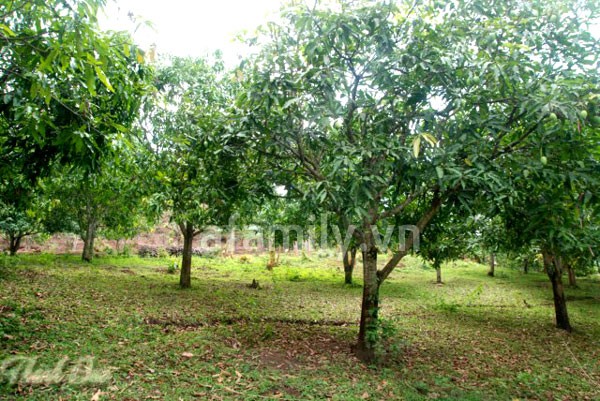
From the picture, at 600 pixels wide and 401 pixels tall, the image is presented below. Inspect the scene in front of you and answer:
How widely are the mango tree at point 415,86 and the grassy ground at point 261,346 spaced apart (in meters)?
1.00

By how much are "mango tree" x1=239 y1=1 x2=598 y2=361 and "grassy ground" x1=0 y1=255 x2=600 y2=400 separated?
1004 millimetres

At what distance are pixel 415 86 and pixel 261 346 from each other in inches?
156

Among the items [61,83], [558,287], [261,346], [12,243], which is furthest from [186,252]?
[12,243]

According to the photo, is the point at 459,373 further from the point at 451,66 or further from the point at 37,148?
the point at 37,148

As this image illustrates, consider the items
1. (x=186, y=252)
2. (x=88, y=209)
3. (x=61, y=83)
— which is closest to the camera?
(x=61, y=83)

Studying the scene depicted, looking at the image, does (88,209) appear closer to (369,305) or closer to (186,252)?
(186,252)

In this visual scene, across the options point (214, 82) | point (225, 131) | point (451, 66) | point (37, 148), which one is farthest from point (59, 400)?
point (214, 82)

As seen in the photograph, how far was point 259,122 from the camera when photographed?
4.85 m

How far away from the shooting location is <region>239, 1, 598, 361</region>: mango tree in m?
4.06

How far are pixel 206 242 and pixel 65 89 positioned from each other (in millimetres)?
21863

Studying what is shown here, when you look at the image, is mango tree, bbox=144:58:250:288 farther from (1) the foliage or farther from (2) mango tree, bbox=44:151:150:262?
(2) mango tree, bbox=44:151:150:262

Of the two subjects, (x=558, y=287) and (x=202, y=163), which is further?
(x=558, y=287)

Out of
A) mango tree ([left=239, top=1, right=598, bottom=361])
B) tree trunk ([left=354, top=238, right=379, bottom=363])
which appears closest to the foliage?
mango tree ([left=239, top=1, right=598, bottom=361])

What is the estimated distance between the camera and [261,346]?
5586mm
